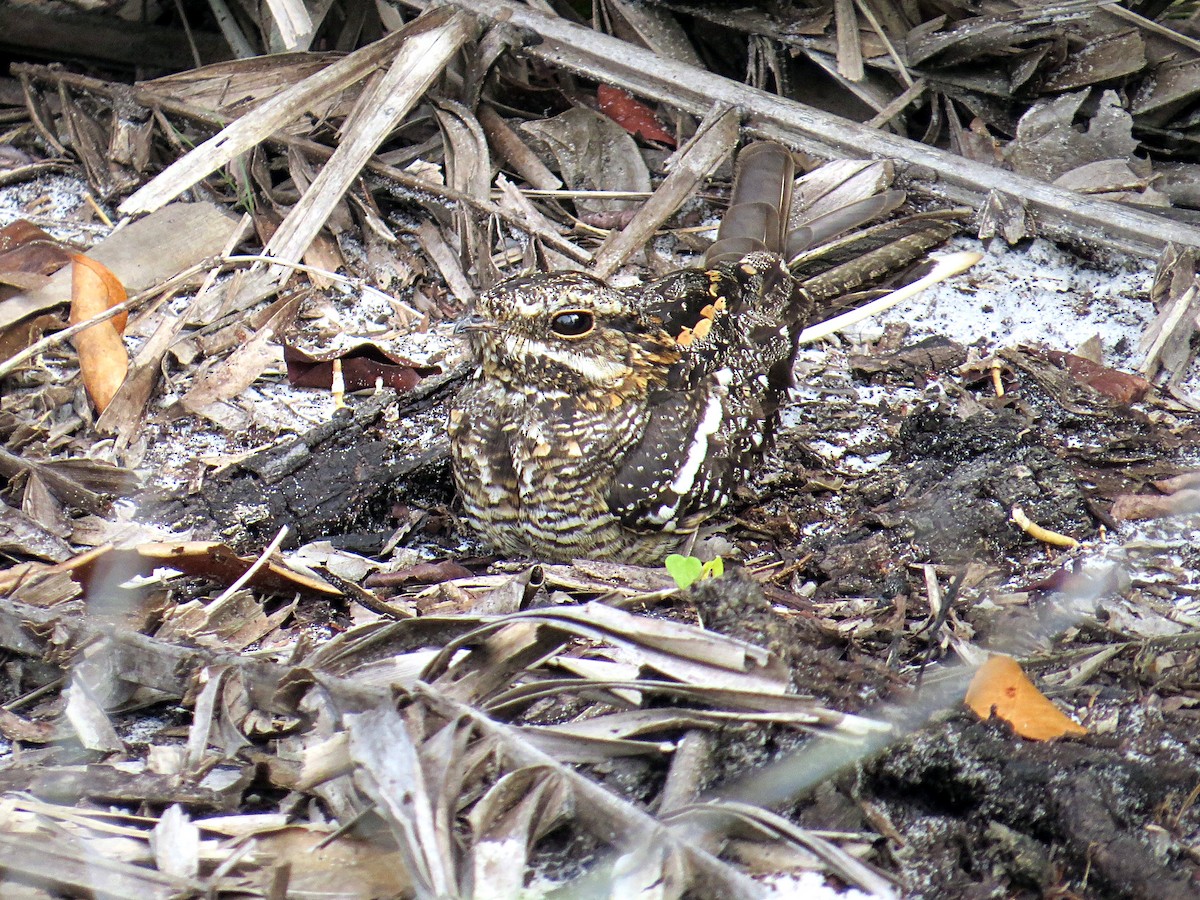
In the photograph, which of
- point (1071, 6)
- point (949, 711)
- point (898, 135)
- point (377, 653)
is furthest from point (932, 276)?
point (377, 653)

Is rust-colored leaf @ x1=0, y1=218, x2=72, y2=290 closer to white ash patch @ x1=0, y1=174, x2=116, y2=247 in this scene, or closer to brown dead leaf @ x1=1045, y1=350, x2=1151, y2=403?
white ash patch @ x1=0, y1=174, x2=116, y2=247

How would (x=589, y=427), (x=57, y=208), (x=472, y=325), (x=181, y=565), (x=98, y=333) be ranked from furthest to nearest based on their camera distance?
(x=57, y=208) < (x=98, y=333) < (x=589, y=427) < (x=472, y=325) < (x=181, y=565)

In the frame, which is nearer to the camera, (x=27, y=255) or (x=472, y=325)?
(x=472, y=325)

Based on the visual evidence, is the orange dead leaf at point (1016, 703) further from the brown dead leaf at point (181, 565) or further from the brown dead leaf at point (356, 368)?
the brown dead leaf at point (356, 368)

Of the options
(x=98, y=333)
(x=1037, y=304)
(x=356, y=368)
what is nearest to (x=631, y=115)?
(x=356, y=368)

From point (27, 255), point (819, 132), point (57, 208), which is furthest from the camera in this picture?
point (57, 208)

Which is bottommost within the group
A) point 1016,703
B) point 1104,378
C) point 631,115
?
point 1104,378

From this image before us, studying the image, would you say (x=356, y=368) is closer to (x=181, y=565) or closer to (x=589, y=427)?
(x=589, y=427)

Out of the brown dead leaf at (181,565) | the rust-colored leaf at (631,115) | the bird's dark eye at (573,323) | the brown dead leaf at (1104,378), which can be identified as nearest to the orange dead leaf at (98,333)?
the brown dead leaf at (181,565)
